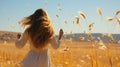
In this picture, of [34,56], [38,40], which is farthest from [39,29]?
[34,56]

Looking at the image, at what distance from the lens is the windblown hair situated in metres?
5.27

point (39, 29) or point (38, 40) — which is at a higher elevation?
point (39, 29)

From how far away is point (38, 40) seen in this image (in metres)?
5.25

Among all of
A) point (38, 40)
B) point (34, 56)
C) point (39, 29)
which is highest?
point (39, 29)

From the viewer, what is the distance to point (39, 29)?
529 cm

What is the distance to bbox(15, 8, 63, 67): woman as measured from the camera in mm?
5273

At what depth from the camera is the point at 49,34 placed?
5.30 m

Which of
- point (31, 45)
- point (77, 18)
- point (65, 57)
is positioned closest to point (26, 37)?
point (31, 45)

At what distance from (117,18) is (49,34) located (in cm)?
105

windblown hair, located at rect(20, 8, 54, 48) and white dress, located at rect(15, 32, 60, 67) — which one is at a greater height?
windblown hair, located at rect(20, 8, 54, 48)

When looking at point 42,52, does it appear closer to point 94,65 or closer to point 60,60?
point 94,65

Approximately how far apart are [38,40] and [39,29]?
6.3 inches

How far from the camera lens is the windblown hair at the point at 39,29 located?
5270 millimetres

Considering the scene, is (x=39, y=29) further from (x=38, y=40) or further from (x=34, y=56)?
(x=34, y=56)
